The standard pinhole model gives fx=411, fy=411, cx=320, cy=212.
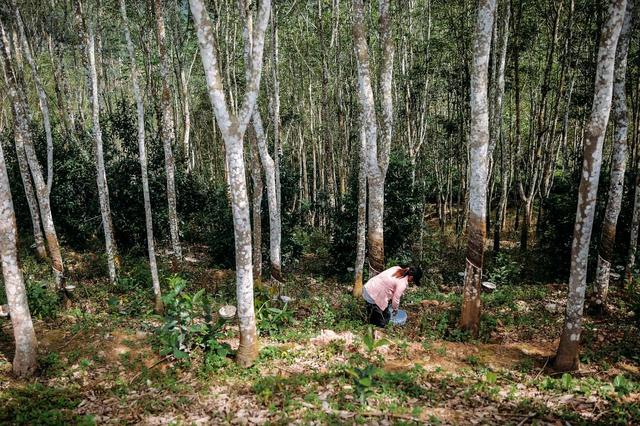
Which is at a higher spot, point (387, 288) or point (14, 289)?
point (14, 289)

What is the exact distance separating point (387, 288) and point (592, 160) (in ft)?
12.4

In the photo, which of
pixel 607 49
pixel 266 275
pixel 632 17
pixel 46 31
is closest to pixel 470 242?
pixel 607 49

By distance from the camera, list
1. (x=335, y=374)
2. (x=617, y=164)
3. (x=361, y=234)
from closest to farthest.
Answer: (x=335, y=374), (x=617, y=164), (x=361, y=234)

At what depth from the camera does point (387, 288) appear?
7539 millimetres

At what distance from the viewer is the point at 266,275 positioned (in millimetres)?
13531

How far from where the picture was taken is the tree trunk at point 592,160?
545 cm

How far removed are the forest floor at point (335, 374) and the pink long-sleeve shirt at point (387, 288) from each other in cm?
61

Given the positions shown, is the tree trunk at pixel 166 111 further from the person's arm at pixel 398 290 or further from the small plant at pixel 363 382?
the small plant at pixel 363 382

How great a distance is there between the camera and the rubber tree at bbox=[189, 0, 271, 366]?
548 centimetres

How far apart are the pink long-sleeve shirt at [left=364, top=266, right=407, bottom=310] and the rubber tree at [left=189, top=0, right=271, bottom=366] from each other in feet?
8.21

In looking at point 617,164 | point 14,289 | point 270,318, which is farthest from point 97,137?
point 617,164

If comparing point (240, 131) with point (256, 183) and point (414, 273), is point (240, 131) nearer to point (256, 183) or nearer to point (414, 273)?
point (414, 273)

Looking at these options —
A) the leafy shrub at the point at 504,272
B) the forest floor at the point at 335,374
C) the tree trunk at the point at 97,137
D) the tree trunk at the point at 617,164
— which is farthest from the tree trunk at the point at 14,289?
the leafy shrub at the point at 504,272

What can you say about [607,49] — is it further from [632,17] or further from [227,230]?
[227,230]
